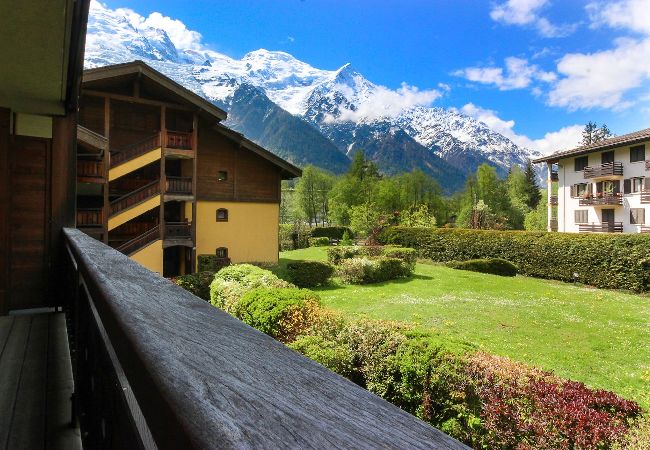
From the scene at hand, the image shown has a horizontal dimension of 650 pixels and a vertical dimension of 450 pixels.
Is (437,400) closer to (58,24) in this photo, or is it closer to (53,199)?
(58,24)

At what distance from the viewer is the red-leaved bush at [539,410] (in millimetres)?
3902

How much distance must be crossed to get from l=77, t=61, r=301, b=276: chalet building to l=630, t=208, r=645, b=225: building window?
27.8 metres

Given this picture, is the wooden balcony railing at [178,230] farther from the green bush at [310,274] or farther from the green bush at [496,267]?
the green bush at [496,267]

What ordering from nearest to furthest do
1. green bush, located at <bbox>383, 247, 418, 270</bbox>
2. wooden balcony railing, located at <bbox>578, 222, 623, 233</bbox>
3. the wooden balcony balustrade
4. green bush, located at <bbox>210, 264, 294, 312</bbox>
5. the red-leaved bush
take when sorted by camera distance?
the red-leaved bush
green bush, located at <bbox>210, 264, 294, 312</bbox>
the wooden balcony balustrade
green bush, located at <bbox>383, 247, 418, 270</bbox>
wooden balcony railing, located at <bbox>578, 222, 623, 233</bbox>

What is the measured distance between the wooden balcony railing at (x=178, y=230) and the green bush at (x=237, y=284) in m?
7.87

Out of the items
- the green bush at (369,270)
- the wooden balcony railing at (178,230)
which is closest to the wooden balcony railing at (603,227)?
the green bush at (369,270)

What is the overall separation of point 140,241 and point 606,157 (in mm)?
35559

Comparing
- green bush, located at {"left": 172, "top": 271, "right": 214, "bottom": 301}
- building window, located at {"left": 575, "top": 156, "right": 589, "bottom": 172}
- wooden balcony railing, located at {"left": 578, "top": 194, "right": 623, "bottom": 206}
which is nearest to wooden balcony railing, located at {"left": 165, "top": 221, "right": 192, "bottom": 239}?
green bush, located at {"left": 172, "top": 271, "right": 214, "bottom": 301}

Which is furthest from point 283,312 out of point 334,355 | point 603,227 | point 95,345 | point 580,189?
point 580,189

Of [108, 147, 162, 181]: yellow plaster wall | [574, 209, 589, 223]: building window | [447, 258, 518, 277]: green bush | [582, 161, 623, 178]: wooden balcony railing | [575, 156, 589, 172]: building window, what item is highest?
[575, 156, 589, 172]: building window

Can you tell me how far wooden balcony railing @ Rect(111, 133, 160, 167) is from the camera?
61.0 ft

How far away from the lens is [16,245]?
5988 millimetres

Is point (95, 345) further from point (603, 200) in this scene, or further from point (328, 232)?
point (328, 232)

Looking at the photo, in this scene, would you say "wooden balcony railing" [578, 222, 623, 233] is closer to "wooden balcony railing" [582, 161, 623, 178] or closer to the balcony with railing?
the balcony with railing
